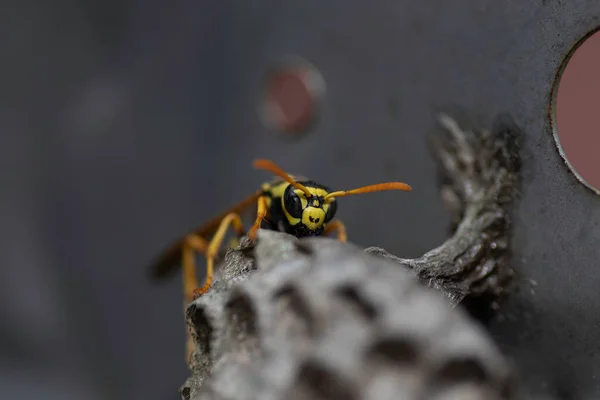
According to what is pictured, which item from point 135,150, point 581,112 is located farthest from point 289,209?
point 135,150

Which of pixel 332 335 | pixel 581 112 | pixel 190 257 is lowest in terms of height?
pixel 332 335

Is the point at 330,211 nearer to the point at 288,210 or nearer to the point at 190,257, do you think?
the point at 288,210

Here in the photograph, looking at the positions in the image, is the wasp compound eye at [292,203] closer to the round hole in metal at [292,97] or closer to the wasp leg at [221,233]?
the wasp leg at [221,233]

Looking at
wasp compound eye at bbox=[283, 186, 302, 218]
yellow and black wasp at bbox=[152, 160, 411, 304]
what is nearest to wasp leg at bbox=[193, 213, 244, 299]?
yellow and black wasp at bbox=[152, 160, 411, 304]

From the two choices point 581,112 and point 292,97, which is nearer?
point 581,112

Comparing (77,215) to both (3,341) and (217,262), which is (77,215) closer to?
(3,341)

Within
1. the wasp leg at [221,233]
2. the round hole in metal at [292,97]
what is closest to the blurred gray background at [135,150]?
the round hole in metal at [292,97]

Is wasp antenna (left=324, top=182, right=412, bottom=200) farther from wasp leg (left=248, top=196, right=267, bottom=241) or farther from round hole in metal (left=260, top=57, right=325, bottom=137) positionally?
round hole in metal (left=260, top=57, right=325, bottom=137)
